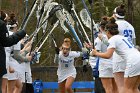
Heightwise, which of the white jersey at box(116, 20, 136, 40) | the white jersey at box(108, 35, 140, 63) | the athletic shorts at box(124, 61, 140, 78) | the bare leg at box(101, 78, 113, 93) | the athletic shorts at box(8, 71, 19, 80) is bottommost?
the bare leg at box(101, 78, 113, 93)

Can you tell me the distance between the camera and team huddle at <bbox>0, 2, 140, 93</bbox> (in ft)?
30.4

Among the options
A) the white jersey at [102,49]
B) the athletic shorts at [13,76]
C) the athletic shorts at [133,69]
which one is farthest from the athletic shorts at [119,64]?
the athletic shorts at [13,76]

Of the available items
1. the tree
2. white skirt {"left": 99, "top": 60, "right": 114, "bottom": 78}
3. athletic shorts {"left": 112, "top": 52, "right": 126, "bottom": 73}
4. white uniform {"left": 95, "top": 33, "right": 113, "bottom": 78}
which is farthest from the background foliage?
athletic shorts {"left": 112, "top": 52, "right": 126, "bottom": 73}

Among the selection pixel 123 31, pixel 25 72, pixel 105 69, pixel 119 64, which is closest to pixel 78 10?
pixel 25 72

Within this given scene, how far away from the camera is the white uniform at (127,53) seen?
918 cm

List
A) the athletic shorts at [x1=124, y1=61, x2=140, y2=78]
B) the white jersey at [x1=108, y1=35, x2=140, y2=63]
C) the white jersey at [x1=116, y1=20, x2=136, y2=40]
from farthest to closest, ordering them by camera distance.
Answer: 1. the white jersey at [x1=116, y1=20, x2=136, y2=40]
2. the white jersey at [x1=108, y1=35, x2=140, y2=63]
3. the athletic shorts at [x1=124, y1=61, x2=140, y2=78]

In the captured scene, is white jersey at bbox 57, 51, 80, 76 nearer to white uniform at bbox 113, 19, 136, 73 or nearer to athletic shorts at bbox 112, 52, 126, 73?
white uniform at bbox 113, 19, 136, 73

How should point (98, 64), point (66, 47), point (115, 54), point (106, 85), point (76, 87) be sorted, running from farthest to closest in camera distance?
1. point (76, 87)
2. point (66, 47)
3. point (98, 64)
4. point (106, 85)
5. point (115, 54)

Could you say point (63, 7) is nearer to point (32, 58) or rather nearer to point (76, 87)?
point (32, 58)

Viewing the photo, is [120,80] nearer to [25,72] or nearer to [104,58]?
[104,58]

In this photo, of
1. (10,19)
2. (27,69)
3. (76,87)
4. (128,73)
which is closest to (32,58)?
(27,69)

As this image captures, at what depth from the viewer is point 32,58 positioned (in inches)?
481

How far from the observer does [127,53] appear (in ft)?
30.7

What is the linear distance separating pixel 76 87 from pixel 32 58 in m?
5.19
